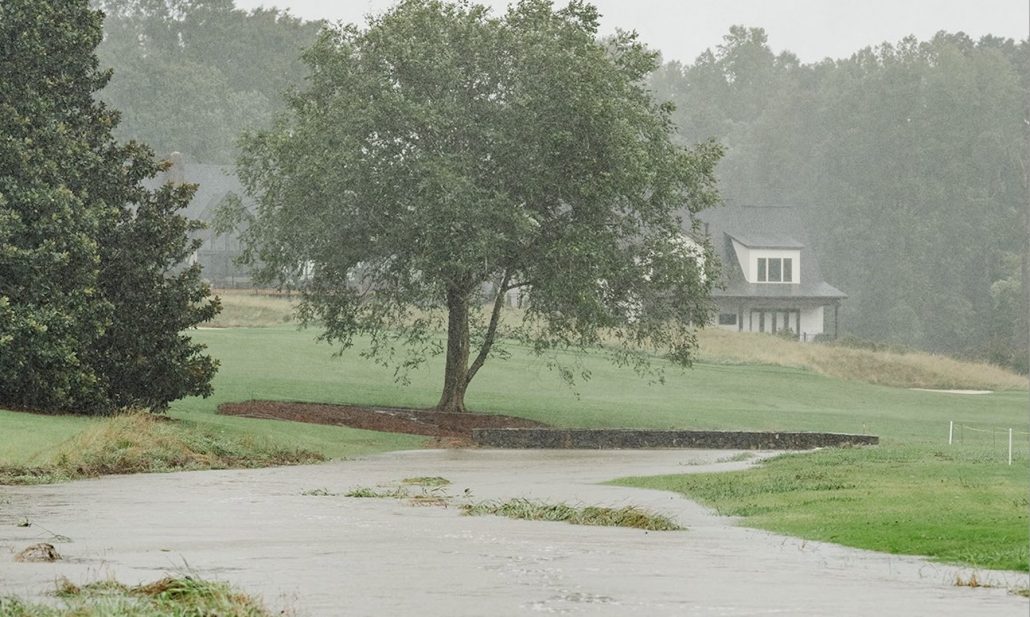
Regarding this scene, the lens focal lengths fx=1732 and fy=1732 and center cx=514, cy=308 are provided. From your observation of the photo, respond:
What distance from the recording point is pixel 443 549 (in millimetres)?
19719

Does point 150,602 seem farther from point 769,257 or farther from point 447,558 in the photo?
point 769,257

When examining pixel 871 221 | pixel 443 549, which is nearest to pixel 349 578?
pixel 443 549

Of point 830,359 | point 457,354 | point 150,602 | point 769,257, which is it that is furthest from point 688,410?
point 769,257

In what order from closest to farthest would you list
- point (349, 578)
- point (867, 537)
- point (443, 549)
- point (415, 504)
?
point (349, 578), point (443, 549), point (867, 537), point (415, 504)

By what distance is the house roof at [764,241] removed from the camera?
108 meters

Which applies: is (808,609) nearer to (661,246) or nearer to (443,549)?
(443,549)

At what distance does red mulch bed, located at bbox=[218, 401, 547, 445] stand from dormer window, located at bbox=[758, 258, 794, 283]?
196ft

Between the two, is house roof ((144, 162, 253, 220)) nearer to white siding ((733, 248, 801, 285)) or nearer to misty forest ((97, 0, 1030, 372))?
misty forest ((97, 0, 1030, 372))

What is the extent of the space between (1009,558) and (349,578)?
7.00 m

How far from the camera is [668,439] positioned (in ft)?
163

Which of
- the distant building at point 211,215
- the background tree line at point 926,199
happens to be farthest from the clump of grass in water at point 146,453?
the background tree line at point 926,199

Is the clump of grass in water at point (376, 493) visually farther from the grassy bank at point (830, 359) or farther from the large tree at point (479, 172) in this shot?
the grassy bank at point (830, 359)

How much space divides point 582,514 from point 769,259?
87185 mm

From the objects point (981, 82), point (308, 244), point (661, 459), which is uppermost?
point (981, 82)
